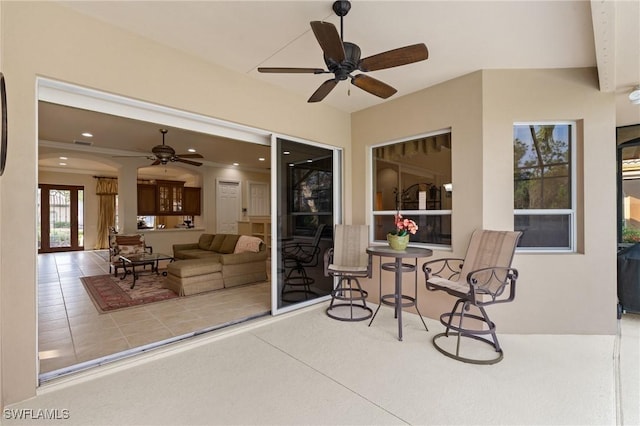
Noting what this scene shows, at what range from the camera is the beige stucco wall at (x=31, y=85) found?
1.89 m

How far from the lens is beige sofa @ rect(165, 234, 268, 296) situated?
14.7ft

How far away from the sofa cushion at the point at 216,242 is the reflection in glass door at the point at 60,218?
6.45 m

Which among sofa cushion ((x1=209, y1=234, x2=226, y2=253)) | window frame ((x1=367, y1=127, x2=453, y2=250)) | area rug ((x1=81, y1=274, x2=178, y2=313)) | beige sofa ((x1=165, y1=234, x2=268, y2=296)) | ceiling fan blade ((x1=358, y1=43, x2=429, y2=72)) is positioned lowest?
area rug ((x1=81, y1=274, x2=178, y2=313))

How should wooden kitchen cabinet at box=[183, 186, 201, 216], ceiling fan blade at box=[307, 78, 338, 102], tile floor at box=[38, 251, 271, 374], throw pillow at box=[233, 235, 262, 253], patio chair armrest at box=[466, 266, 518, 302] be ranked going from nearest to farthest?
ceiling fan blade at box=[307, 78, 338, 102]
patio chair armrest at box=[466, 266, 518, 302]
tile floor at box=[38, 251, 271, 374]
throw pillow at box=[233, 235, 262, 253]
wooden kitchen cabinet at box=[183, 186, 201, 216]

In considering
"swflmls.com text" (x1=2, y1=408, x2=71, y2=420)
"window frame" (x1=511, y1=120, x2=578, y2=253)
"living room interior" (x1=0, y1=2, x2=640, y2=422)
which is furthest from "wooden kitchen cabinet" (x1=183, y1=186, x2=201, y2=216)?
"window frame" (x1=511, y1=120, x2=578, y2=253)

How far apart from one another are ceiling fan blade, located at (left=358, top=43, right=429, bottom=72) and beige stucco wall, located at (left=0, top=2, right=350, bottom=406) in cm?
172

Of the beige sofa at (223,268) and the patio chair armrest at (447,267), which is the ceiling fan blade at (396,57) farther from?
the beige sofa at (223,268)

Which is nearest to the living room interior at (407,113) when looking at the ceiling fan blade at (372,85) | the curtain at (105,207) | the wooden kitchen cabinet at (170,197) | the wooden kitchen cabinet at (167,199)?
the ceiling fan blade at (372,85)

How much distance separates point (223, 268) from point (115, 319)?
5.45ft

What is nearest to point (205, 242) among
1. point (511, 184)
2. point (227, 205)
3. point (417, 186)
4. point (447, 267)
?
point (227, 205)

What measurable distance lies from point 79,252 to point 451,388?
1121 centimetres

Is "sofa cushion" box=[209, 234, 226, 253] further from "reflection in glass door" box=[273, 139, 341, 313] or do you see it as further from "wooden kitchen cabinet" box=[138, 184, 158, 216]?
"wooden kitchen cabinet" box=[138, 184, 158, 216]

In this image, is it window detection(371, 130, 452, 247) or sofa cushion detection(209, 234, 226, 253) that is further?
sofa cushion detection(209, 234, 226, 253)

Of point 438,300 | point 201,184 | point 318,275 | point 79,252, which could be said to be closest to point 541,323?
point 438,300
